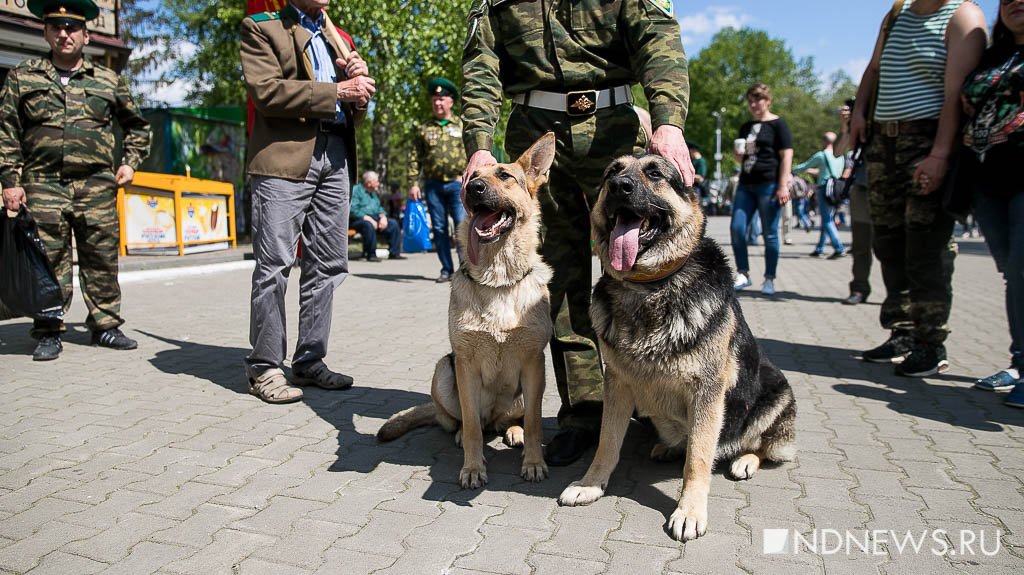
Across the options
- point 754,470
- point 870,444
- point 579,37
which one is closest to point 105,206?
point 579,37

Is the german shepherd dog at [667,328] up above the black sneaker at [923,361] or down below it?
above

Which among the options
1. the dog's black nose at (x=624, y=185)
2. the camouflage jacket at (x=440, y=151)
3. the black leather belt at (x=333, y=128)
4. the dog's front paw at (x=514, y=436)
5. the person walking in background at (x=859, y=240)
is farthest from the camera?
the camouflage jacket at (x=440, y=151)

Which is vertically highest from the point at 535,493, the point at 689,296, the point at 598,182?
the point at 598,182

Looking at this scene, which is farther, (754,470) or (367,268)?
(367,268)

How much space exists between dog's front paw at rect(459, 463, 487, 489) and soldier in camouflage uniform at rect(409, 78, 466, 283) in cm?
641

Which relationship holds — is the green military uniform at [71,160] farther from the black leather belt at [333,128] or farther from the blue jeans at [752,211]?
the blue jeans at [752,211]

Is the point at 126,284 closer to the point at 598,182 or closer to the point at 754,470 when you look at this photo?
the point at 598,182

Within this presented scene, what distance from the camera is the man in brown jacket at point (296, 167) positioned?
415 centimetres

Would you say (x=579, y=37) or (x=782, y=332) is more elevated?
(x=579, y=37)

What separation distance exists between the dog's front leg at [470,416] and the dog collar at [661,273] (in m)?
0.89

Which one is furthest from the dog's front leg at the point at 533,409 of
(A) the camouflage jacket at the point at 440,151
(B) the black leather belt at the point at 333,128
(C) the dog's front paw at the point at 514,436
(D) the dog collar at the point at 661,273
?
(A) the camouflage jacket at the point at 440,151

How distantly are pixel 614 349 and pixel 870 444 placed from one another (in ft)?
5.64

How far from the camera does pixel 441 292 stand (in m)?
9.39

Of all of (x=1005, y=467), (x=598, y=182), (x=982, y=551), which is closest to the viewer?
(x=982, y=551)
